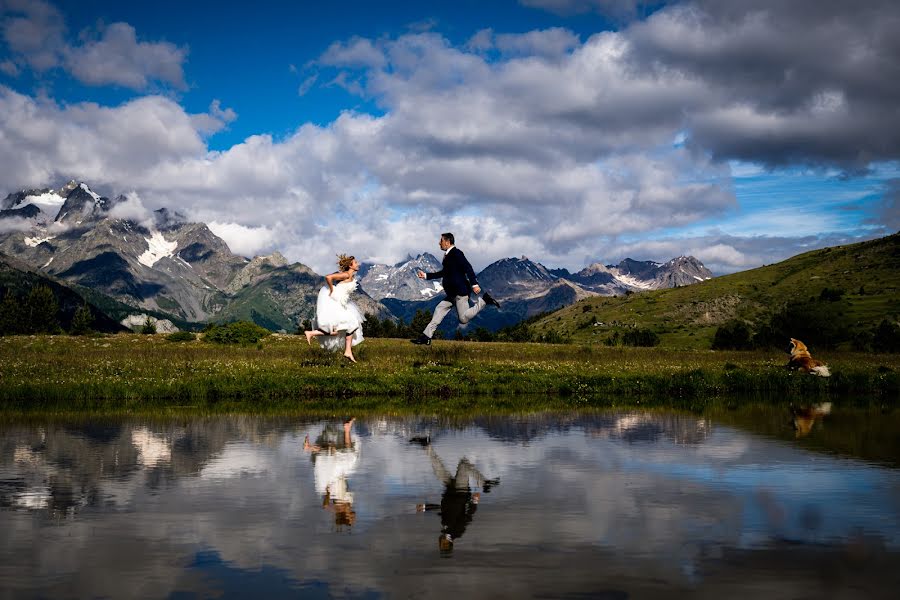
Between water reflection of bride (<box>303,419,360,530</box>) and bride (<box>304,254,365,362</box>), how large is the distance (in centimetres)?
1351

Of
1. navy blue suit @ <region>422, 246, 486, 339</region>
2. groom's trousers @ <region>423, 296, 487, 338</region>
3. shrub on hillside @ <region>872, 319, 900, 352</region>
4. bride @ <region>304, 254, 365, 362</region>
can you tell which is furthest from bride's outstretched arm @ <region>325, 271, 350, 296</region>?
shrub on hillside @ <region>872, 319, 900, 352</region>

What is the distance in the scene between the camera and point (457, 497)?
10398 millimetres

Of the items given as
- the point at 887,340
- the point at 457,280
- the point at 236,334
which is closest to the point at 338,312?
the point at 457,280

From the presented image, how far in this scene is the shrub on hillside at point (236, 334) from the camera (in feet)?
153

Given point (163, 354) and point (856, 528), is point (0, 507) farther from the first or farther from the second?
point (163, 354)

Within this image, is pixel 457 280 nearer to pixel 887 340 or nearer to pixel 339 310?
pixel 339 310

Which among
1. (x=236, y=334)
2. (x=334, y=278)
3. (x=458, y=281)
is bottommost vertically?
(x=236, y=334)

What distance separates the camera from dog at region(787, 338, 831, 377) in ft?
110

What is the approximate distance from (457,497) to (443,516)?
1.07 m

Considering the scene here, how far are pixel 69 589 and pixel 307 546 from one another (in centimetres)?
229

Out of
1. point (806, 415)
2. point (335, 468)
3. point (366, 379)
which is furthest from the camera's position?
point (366, 379)

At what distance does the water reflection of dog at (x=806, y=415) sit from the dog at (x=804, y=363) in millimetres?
7389

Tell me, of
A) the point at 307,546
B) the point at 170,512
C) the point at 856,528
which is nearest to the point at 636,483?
the point at 856,528

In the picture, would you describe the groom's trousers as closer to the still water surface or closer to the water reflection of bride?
the water reflection of bride
